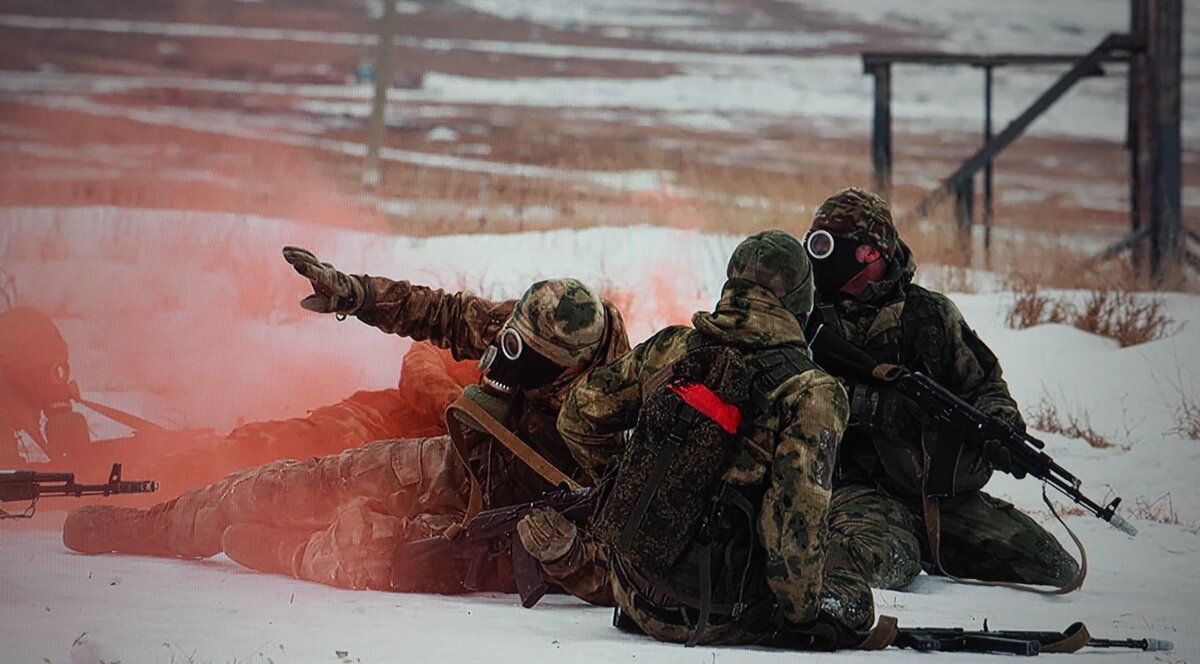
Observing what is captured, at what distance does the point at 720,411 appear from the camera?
11.6 ft

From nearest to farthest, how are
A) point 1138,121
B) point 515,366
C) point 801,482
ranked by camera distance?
1. point 801,482
2. point 515,366
3. point 1138,121

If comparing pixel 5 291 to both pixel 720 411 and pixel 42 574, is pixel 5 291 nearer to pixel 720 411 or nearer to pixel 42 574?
pixel 42 574

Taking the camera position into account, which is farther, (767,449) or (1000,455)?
(1000,455)

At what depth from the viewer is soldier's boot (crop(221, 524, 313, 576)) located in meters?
4.61

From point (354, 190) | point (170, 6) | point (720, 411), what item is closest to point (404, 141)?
point (354, 190)

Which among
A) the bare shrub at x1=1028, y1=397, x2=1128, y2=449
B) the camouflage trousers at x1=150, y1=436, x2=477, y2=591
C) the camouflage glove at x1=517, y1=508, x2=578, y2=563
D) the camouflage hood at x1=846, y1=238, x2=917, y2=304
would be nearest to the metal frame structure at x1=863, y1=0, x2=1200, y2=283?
the bare shrub at x1=1028, y1=397, x2=1128, y2=449

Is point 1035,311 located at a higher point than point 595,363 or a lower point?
lower

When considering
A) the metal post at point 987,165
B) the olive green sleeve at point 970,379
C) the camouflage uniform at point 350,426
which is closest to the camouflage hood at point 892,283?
the olive green sleeve at point 970,379

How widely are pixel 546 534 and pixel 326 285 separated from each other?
3.74 feet

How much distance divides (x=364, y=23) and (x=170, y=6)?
923 mm

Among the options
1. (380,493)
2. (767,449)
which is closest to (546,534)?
(767,449)

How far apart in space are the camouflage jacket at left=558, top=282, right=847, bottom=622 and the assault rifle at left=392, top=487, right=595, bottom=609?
1.66ft

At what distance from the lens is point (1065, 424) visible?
6.63 m

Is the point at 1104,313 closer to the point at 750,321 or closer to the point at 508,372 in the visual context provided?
the point at 508,372
